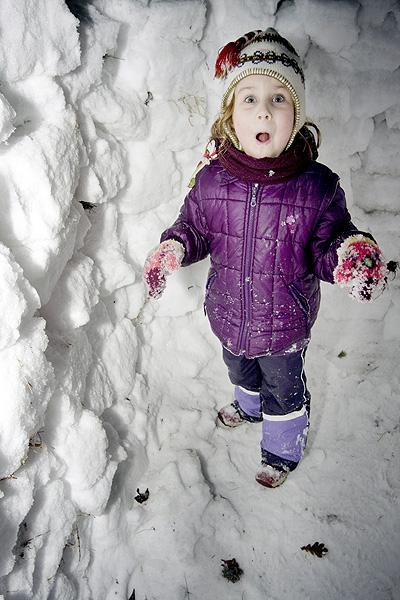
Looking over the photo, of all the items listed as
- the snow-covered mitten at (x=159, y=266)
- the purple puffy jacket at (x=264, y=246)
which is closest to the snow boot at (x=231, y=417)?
the purple puffy jacket at (x=264, y=246)

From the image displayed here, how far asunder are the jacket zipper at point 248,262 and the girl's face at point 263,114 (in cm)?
14

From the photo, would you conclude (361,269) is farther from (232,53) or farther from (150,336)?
(150,336)

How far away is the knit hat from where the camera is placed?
1.37m

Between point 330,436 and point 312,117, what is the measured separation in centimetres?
166

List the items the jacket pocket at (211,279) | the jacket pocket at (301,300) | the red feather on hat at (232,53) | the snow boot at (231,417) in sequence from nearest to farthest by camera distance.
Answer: the red feather on hat at (232,53), the jacket pocket at (301,300), the jacket pocket at (211,279), the snow boot at (231,417)

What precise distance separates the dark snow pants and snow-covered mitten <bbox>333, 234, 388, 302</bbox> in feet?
1.79

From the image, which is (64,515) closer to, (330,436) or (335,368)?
(330,436)

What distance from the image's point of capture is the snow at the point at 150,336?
1.38 meters

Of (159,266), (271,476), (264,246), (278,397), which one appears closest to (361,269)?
(264,246)

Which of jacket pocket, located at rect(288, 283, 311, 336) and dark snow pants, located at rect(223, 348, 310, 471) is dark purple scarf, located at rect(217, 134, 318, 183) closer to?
jacket pocket, located at rect(288, 283, 311, 336)

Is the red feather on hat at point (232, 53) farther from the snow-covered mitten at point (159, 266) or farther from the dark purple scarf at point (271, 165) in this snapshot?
the snow-covered mitten at point (159, 266)

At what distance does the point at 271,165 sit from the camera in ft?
4.65

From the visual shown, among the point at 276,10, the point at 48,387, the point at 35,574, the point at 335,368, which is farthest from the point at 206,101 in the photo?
the point at 35,574

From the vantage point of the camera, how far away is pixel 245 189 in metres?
1.50
